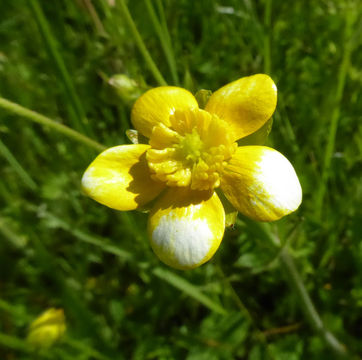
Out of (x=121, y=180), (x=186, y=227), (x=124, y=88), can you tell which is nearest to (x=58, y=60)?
(x=124, y=88)

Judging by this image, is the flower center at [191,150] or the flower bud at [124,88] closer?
the flower center at [191,150]

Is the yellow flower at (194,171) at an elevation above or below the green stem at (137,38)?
below

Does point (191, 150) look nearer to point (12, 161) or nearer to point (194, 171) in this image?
point (194, 171)

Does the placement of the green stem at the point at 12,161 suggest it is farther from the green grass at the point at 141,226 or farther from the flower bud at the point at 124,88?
the flower bud at the point at 124,88

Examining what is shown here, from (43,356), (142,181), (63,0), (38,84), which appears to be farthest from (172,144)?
(63,0)

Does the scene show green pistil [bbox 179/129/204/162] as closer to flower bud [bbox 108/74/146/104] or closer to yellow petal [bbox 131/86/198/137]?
yellow petal [bbox 131/86/198/137]

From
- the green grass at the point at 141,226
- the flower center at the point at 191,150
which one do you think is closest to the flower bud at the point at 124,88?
the green grass at the point at 141,226
